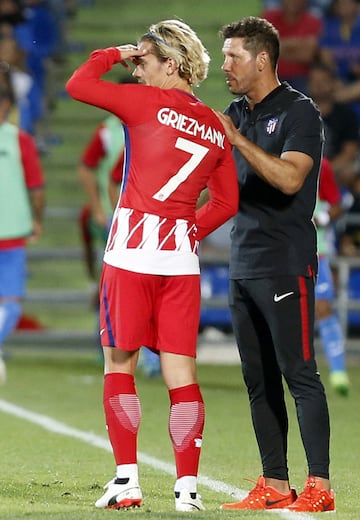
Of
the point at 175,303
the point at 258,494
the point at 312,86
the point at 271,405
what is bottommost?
the point at 258,494

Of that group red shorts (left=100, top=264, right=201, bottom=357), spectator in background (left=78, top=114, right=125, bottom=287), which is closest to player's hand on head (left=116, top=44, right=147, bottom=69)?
red shorts (left=100, top=264, right=201, bottom=357)

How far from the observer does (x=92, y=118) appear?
17656 mm

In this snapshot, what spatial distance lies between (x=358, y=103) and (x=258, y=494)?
439 inches

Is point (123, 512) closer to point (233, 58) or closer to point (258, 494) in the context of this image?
point (258, 494)

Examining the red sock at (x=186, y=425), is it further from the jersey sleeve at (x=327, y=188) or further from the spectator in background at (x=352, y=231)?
the spectator in background at (x=352, y=231)

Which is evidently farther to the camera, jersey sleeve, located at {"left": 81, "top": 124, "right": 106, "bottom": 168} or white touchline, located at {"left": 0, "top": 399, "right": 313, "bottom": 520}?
jersey sleeve, located at {"left": 81, "top": 124, "right": 106, "bottom": 168}

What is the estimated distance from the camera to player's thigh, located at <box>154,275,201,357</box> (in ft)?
18.5

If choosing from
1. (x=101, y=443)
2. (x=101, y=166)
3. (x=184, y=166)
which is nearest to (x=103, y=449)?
(x=101, y=443)

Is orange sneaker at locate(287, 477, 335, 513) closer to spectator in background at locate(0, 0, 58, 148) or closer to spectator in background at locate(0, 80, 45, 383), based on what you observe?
spectator in background at locate(0, 80, 45, 383)

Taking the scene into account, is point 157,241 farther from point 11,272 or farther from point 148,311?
point 11,272

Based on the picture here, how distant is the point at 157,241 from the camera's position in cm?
561

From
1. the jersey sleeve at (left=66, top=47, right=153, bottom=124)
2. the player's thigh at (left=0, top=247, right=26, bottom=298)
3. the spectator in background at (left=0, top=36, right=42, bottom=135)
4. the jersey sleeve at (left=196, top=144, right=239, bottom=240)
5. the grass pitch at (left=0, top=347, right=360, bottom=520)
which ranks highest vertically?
the spectator in background at (left=0, top=36, right=42, bottom=135)

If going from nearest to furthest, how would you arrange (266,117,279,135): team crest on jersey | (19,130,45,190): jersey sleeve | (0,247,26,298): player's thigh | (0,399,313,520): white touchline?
(266,117,279,135): team crest on jersey, (0,399,313,520): white touchline, (0,247,26,298): player's thigh, (19,130,45,190): jersey sleeve

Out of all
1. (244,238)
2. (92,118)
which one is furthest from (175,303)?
(92,118)
